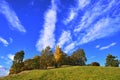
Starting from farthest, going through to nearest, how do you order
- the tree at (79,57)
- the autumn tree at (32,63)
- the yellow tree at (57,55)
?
the tree at (79,57) → the yellow tree at (57,55) → the autumn tree at (32,63)

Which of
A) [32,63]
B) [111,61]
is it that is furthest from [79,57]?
[32,63]

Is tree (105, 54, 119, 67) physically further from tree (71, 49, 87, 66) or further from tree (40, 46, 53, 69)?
tree (40, 46, 53, 69)

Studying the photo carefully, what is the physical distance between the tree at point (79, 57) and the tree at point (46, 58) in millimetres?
17552

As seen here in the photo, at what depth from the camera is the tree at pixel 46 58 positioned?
10056cm

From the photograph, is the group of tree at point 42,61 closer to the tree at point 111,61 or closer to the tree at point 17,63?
the tree at point 17,63

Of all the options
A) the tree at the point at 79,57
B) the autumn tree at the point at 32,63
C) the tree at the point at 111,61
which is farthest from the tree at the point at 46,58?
the tree at the point at 111,61

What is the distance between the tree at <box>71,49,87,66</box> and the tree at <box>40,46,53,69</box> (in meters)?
17.6

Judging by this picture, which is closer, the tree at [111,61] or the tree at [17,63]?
the tree at [17,63]

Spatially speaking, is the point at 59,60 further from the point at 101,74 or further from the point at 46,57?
the point at 101,74

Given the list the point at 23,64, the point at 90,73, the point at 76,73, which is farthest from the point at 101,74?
the point at 23,64

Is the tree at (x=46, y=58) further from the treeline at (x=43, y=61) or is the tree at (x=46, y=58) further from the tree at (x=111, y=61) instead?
the tree at (x=111, y=61)

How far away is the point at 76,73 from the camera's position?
63625mm

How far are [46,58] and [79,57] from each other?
23.3m

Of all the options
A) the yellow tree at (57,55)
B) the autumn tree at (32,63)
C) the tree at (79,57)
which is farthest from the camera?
the tree at (79,57)
